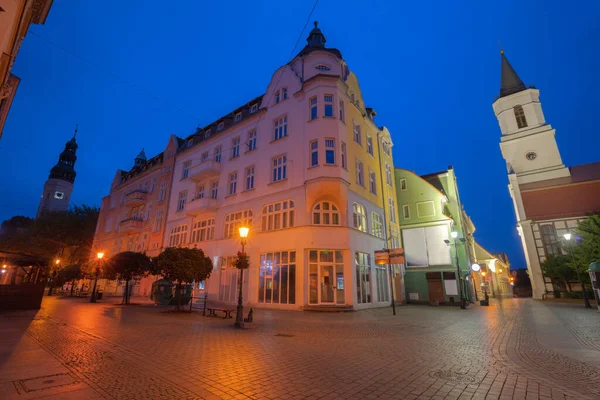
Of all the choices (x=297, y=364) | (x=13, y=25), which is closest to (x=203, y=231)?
(x=13, y=25)

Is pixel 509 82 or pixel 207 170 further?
pixel 509 82

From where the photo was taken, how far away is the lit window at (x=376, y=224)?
24942mm

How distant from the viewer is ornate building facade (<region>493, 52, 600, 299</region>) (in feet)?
115

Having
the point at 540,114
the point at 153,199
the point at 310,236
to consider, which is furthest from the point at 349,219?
the point at 540,114

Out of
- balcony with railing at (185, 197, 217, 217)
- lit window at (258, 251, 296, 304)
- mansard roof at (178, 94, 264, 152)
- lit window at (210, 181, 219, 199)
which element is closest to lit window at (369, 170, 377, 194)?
lit window at (258, 251, 296, 304)

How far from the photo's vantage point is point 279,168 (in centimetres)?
2386

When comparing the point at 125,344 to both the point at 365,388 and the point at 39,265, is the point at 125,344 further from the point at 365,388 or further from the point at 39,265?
the point at 39,265

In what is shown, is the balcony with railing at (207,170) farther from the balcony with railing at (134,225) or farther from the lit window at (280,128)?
the balcony with railing at (134,225)

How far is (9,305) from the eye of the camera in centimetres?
Result: 1761

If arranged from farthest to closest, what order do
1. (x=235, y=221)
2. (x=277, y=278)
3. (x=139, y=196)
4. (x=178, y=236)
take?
(x=139, y=196), (x=178, y=236), (x=235, y=221), (x=277, y=278)

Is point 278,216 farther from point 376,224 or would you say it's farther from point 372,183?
point 372,183

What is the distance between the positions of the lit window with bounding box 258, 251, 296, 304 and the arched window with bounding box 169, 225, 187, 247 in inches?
515

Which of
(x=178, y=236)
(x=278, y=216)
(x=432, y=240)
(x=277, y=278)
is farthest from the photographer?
(x=178, y=236)

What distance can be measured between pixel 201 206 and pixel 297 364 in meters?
23.7
